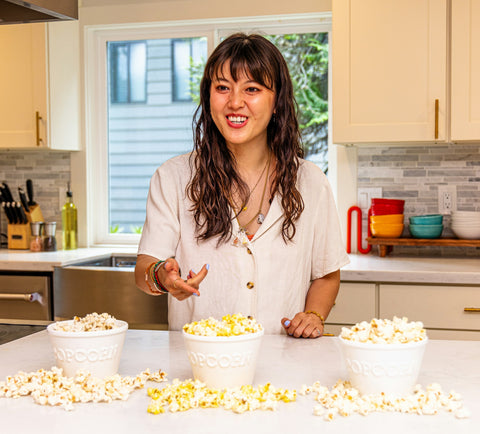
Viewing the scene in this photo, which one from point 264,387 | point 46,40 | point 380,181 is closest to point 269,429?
point 264,387

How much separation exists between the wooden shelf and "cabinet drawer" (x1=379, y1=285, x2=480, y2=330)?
0.46 m

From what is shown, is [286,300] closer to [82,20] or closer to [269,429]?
[269,429]

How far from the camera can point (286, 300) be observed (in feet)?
6.01

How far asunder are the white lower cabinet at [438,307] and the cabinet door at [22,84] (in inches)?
79.4

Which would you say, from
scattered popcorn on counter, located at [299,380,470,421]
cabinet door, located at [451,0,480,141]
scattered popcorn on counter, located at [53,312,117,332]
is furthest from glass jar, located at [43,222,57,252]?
scattered popcorn on counter, located at [299,380,470,421]

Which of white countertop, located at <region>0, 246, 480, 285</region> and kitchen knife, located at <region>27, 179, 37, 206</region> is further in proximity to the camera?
kitchen knife, located at <region>27, 179, 37, 206</region>

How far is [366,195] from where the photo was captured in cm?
341

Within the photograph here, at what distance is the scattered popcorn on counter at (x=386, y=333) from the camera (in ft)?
3.50

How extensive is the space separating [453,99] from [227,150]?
1.46 metres

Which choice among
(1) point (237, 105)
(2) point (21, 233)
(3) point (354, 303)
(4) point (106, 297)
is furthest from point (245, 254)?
(2) point (21, 233)

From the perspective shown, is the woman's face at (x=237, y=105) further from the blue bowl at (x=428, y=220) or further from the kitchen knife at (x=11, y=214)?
the kitchen knife at (x=11, y=214)

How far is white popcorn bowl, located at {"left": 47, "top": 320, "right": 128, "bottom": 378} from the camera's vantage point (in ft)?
3.76

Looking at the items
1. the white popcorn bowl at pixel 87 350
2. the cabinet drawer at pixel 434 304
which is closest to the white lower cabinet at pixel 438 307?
the cabinet drawer at pixel 434 304

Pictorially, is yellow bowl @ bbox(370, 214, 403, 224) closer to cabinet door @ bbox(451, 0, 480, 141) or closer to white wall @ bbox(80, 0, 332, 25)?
cabinet door @ bbox(451, 0, 480, 141)
